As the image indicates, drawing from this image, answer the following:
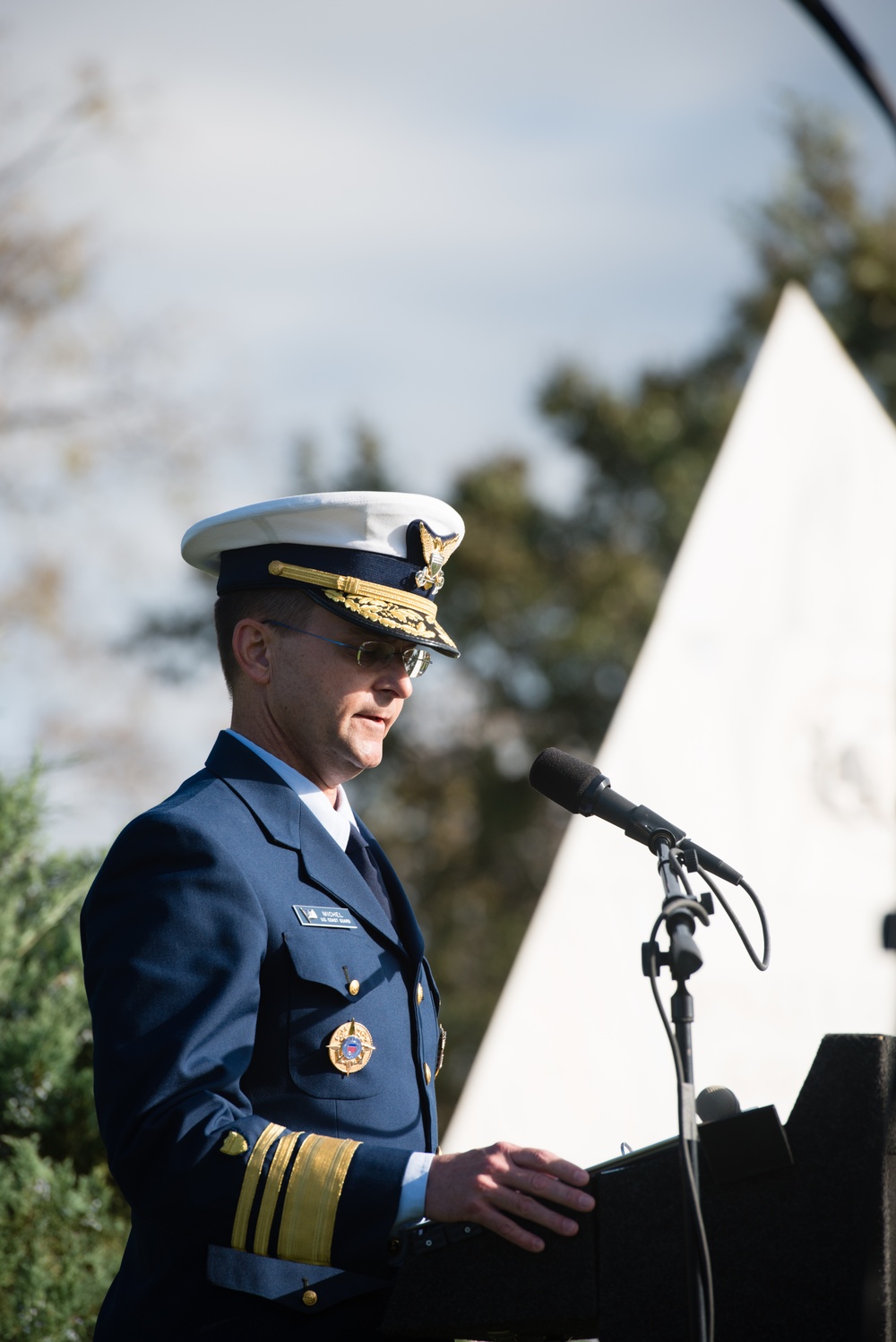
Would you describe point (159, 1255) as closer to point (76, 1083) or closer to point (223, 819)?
point (223, 819)

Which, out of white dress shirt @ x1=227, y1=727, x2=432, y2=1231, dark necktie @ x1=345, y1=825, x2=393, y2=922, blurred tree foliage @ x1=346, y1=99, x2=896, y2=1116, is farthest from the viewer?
blurred tree foliage @ x1=346, y1=99, x2=896, y2=1116

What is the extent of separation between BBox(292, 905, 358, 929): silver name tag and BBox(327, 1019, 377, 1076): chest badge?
0.53 feet

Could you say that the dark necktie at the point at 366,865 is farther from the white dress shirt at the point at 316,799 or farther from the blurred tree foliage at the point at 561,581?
the blurred tree foliage at the point at 561,581

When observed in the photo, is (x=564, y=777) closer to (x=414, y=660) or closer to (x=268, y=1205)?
(x=414, y=660)

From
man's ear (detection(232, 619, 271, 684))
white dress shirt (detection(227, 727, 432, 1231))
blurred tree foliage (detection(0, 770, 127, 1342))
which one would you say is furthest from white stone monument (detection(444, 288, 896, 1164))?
man's ear (detection(232, 619, 271, 684))

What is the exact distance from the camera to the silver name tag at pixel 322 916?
213 cm

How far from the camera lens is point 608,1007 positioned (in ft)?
16.8

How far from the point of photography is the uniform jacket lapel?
7.38ft

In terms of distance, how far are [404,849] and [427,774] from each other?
103 cm

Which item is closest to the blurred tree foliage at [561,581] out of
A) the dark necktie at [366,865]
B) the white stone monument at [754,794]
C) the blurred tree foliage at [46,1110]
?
the white stone monument at [754,794]

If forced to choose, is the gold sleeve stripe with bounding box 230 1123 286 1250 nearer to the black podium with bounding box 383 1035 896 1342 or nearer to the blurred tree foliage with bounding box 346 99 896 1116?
the black podium with bounding box 383 1035 896 1342

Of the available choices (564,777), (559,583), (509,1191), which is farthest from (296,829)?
(559,583)

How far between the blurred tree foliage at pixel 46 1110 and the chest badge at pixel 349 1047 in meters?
1.79

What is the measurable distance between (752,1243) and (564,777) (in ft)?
2.54
